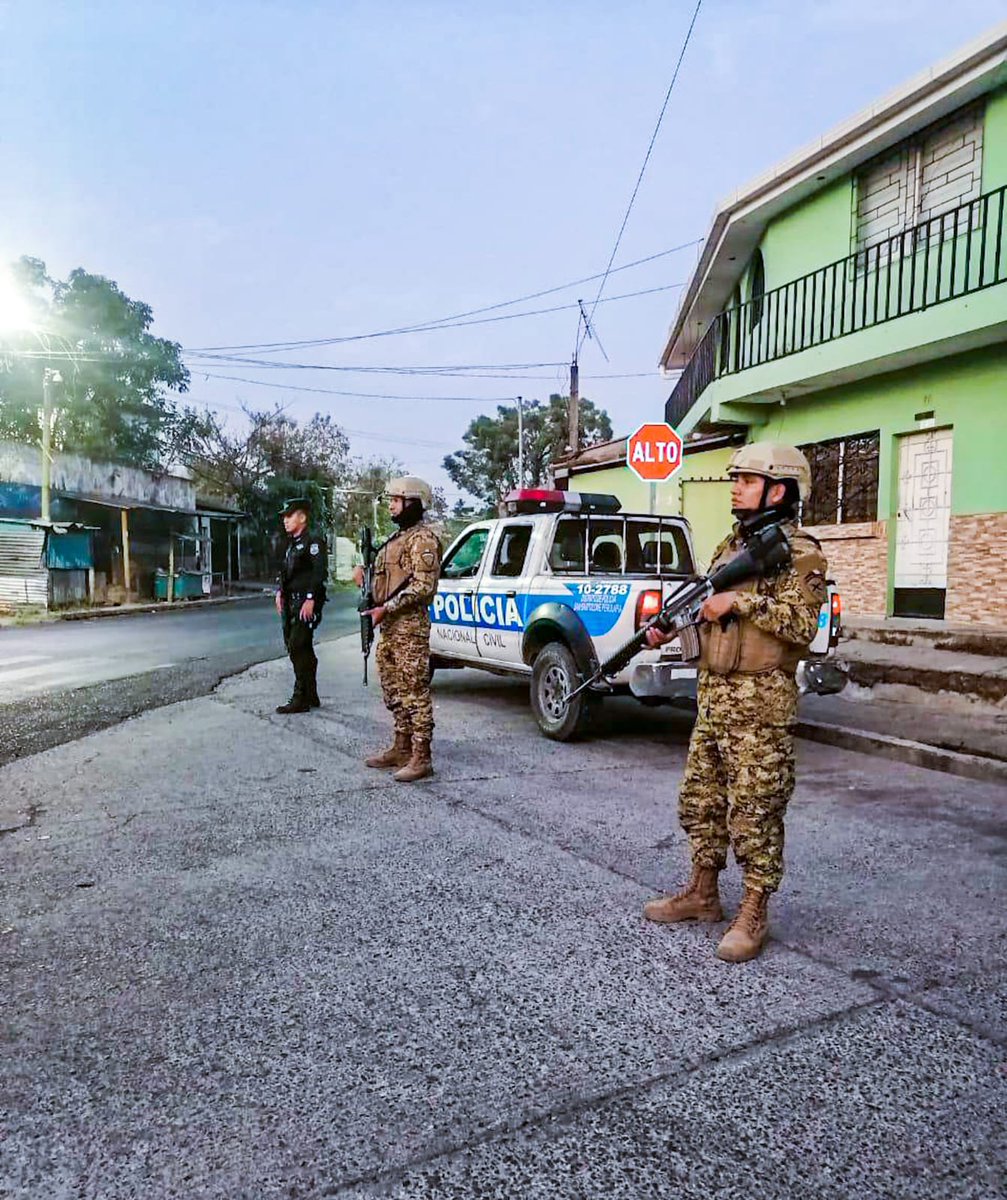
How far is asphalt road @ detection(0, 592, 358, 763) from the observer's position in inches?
295

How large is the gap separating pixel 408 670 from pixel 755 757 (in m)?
2.89

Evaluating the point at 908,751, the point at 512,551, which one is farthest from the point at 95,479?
the point at 908,751

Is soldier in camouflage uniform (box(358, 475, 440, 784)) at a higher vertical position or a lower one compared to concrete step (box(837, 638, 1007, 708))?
higher

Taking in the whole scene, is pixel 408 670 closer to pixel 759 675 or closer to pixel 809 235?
pixel 759 675

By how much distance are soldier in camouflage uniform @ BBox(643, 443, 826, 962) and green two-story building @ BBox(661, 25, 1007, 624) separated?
26.1 ft

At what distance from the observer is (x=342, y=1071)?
2348 millimetres

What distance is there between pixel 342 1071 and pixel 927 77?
38.9ft

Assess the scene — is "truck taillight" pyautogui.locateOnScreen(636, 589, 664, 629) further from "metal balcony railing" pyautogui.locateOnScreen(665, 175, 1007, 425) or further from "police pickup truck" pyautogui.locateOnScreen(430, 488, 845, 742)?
"metal balcony railing" pyautogui.locateOnScreen(665, 175, 1007, 425)

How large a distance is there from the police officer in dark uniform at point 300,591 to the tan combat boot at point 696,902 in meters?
4.96

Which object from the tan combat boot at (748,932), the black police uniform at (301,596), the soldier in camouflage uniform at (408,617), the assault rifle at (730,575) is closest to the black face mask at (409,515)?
the soldier in camouflage uniform at (408,617)

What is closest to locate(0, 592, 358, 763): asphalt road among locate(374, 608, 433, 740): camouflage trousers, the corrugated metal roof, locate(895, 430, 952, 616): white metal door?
locate(374, 608, 433, 740): camouflage trousers

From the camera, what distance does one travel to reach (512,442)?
168 ft

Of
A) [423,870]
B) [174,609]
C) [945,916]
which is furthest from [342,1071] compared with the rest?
[174,609]

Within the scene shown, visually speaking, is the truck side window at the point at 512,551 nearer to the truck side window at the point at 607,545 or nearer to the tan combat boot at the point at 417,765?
the truck side window at the point at 607,545
